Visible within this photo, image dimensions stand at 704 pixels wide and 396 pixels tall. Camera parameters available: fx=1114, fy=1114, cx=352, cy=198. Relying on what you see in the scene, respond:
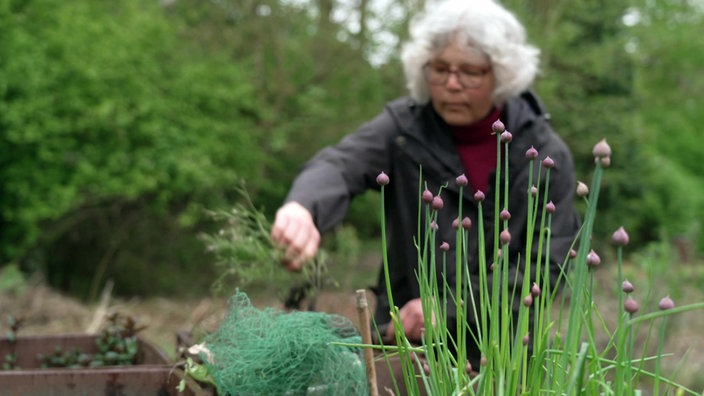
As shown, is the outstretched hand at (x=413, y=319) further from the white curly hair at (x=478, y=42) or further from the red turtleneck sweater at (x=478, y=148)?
the white curly hair at (x=478, y=42)

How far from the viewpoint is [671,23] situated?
23281mm

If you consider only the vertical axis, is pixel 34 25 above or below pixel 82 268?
above

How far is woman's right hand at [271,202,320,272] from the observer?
9.32 ft

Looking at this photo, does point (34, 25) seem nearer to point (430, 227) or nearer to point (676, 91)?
point (430, 227)

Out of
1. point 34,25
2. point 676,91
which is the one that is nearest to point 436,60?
point 34,25

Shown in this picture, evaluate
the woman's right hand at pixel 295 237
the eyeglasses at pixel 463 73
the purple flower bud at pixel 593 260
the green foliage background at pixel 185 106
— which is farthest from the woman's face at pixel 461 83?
the green foliage background at pixel 185 106

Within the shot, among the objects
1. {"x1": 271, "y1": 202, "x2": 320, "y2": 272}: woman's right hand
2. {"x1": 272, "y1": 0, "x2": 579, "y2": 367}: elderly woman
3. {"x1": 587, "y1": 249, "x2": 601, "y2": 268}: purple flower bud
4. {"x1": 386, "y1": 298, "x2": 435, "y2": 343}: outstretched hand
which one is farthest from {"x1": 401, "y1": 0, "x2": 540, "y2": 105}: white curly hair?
{"x1": 587, "y1": 249, "x2": 601, "y2": 268}: purple flower bud

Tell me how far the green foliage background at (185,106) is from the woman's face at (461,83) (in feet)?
21.8

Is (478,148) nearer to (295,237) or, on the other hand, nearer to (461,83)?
(461,83)

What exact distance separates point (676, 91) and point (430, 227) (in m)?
22.4

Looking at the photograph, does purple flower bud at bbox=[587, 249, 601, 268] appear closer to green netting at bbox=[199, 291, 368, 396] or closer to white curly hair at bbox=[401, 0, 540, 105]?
green netting at bbox=[199, 291, 368, 396]

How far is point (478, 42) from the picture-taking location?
12.2ft

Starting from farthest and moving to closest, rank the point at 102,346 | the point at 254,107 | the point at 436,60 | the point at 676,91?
the point at 676,91
the point at 254,107
the point at 436,60
the point at 102,346

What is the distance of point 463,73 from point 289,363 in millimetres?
1845
